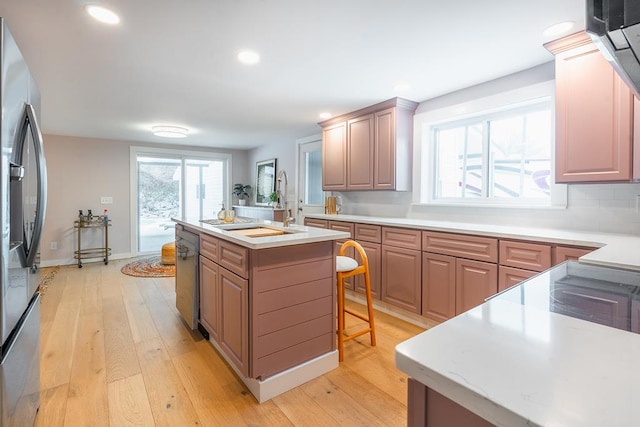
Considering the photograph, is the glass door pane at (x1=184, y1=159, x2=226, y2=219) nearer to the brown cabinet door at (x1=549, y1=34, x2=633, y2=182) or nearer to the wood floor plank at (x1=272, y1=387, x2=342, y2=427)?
the wood floor plank at (x1=272, y1=387, x2=342, y2=427)

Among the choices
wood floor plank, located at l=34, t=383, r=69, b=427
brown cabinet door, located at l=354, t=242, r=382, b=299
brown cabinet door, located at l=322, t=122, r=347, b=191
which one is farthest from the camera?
brown cabinet door, located at l=322, t=122, r=347, b=191

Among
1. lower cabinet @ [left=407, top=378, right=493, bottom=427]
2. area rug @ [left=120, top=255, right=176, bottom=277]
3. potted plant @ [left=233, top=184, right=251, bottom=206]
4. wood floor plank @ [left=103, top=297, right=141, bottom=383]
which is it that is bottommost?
wood floor plank @ [left=103, top=297, right=141, bottom=383]

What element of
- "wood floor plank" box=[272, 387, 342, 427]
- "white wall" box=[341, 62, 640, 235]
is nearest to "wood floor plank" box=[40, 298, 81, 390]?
"wood floor plank" box=[272, 387, 342, 427]

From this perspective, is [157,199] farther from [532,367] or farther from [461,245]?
[532,367]

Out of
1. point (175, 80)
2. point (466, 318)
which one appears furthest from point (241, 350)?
point (175, 80)

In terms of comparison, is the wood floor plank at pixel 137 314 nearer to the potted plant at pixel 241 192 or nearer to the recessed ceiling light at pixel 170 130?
the recessed ceiling light at pixel 170 130

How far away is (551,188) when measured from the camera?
254 cm

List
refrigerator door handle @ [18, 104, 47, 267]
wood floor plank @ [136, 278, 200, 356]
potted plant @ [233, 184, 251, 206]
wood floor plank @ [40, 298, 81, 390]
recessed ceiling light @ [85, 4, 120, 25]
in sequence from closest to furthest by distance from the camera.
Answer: refrigerator door handle @ [18, 104, 47, 267] → recessed ceiling light @ [85, 4, 120, 25] → wood floor plank @ [40, 298, 81, 390] → wood floor plank @ [136, 278, 200, 356] → potted plant @ [233, 184, 251, 206]

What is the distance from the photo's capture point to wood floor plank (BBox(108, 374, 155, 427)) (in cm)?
167

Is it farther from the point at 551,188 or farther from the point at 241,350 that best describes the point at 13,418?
the point at 551,188

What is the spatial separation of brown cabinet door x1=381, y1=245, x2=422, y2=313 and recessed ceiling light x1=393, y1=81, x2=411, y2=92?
1520mm

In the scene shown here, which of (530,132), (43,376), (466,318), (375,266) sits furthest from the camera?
(375,266)

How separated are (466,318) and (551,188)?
245cm

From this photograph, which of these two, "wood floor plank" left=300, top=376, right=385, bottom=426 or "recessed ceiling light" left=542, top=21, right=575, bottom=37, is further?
"recessed ceiling light" left=542, top=21, right=575, bottom=37
